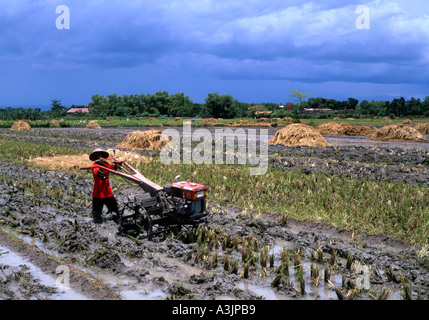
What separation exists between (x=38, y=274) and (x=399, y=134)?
23.5 metres

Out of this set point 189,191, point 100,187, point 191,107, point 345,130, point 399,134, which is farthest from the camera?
point 191,107

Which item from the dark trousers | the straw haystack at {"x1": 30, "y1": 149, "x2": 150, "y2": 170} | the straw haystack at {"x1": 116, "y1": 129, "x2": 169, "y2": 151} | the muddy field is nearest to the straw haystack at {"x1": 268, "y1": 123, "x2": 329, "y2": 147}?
the straw haystack at {"x1": 116, "y1": 129, "x2": 169, "y2": 151}

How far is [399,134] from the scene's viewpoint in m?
23.8

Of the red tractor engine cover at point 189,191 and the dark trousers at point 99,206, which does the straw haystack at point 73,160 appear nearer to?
the dark trousers at point 99,206

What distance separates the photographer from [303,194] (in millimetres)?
7680

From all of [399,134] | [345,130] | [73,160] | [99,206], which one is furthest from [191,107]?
[99,206]

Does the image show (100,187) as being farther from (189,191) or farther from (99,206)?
(189,191)

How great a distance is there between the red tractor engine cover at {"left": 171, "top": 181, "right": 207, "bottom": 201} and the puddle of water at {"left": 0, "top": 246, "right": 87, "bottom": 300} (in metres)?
1.91

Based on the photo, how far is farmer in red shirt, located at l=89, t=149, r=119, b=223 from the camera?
6.11m

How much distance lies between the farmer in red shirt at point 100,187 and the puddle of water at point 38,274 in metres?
1.44

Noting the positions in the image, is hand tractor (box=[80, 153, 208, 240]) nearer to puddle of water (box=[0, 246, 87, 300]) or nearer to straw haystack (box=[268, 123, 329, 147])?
puddle of water (box=[0, 246, 87, 300])
